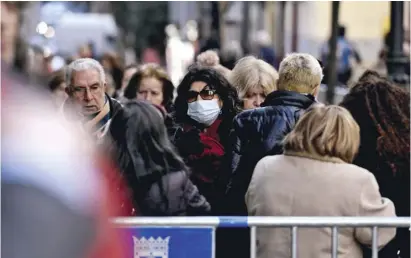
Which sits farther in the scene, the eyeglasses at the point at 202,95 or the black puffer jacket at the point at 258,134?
the eyeglasses at the point at 202,95

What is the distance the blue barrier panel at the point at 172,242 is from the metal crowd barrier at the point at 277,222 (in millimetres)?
22

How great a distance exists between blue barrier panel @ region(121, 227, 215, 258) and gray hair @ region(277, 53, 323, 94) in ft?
6.45

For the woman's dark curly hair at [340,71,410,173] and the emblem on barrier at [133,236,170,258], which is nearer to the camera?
the emblem on barrier at [133,236,170,258]

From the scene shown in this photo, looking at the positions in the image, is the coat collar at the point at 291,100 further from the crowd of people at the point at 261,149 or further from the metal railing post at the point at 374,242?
the metal railing post at the point at 374,242

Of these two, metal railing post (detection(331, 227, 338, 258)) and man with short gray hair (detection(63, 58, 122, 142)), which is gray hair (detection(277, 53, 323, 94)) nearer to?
man with short gray hair (detection(63, 58, 122, 142))

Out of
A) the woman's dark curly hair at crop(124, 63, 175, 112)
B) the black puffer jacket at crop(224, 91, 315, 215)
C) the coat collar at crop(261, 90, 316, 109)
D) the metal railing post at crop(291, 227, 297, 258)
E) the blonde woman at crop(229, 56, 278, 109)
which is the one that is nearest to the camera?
the metal railing post at crop(291, 227, 297, 258)

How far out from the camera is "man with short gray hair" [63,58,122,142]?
24.3ft

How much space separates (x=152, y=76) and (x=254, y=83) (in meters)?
2.23

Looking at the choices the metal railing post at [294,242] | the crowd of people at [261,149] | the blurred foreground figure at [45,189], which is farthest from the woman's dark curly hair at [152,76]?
the blurred foreground figure at [45,189]

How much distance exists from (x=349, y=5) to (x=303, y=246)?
95.7 feet

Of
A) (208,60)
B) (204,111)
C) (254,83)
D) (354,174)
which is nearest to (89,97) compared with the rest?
(204,111)

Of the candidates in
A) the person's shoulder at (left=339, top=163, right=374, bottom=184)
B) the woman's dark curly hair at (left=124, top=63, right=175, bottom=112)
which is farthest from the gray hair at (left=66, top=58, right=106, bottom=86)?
the person's shoulder at (left=339, top=163, right=374, bottom=184)

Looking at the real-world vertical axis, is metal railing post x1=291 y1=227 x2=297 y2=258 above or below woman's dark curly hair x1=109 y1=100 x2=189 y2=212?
below

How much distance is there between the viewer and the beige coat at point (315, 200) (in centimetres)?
599
